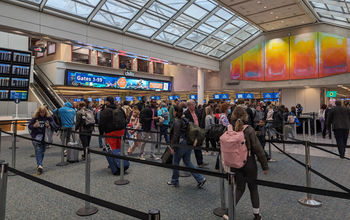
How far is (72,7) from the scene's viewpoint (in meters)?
11.8

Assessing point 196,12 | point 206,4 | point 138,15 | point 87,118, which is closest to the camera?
point 87,118

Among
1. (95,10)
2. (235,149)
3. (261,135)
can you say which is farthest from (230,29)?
(235,149)

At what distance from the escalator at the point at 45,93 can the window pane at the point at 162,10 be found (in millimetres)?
8806

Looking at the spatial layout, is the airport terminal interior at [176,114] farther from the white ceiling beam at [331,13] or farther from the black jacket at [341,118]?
the white ceiling beam at [331,13]

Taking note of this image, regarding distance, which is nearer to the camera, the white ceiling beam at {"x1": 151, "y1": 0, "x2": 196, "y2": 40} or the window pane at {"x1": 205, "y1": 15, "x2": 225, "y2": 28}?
the white ceiling beam at {"x1": 151, "y1": 0, "x2": 196, "y2": 40}

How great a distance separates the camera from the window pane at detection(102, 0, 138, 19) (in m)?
12.4

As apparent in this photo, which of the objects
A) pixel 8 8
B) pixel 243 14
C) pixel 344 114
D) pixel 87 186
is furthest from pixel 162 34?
pixel 87 186

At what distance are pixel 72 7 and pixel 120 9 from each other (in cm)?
255

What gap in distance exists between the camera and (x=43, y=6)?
11.1 metres

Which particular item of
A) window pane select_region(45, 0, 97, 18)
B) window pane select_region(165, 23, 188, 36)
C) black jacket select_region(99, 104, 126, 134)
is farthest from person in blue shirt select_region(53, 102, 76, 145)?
window pane select_region(165, 23, 188, 36)

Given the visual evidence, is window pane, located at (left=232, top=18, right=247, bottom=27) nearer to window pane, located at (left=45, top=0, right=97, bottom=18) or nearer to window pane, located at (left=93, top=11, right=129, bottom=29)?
window pane, located at (left=93, top=11, right=129, bottom=29)

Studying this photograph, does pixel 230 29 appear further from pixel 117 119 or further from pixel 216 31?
pixel 117 119

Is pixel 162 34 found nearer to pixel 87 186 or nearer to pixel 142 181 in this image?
pixel 142 181

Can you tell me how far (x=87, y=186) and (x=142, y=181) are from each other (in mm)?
1515
